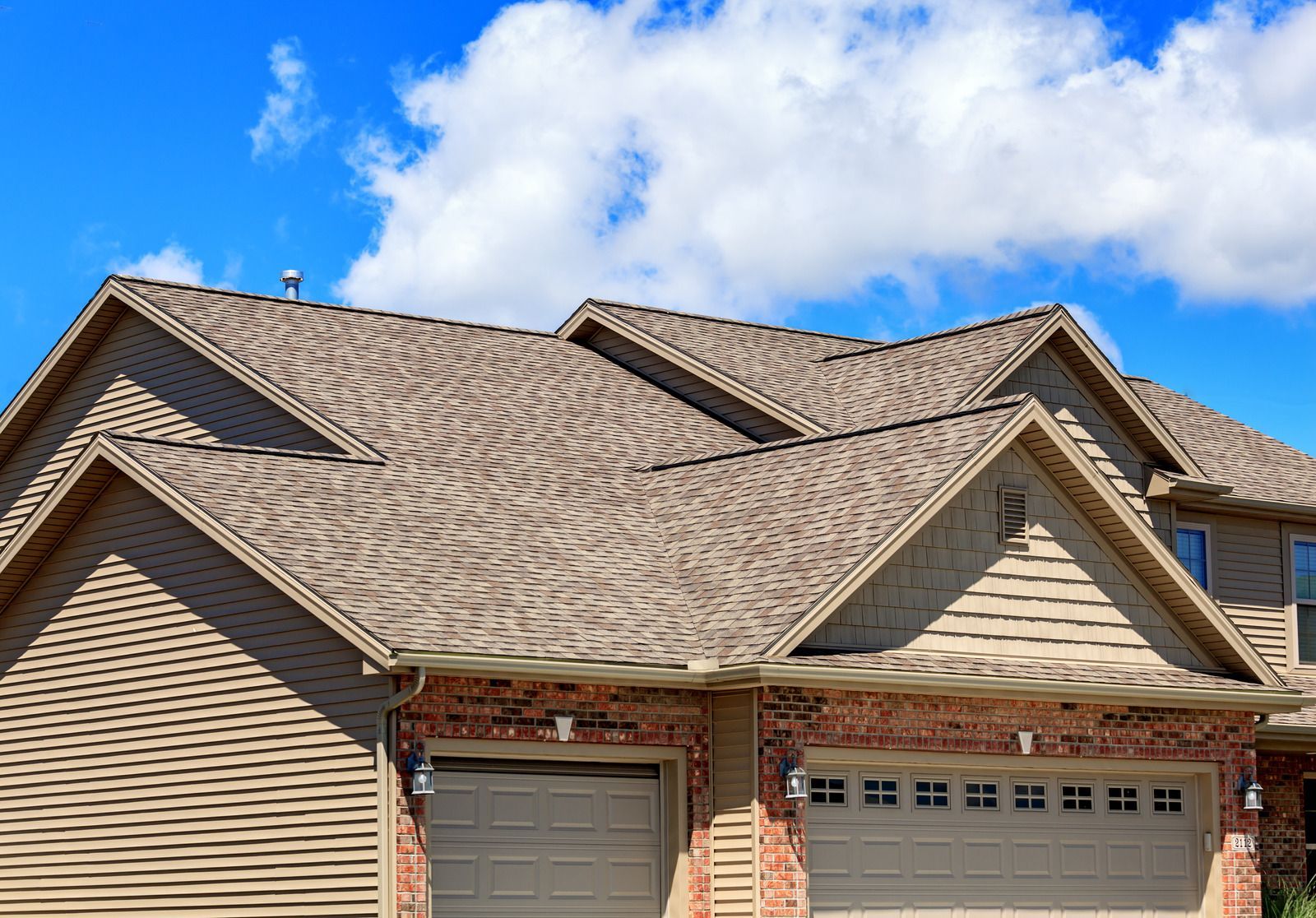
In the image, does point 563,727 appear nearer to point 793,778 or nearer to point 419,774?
point 419,774

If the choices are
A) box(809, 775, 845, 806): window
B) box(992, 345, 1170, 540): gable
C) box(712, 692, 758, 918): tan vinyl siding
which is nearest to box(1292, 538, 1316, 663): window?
box(992, 345, 1170, 540): gable

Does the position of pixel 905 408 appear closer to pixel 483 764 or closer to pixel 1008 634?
pixel 1008 634

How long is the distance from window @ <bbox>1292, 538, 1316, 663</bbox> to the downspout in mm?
14468

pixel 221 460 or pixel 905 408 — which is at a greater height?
pixel 905 408

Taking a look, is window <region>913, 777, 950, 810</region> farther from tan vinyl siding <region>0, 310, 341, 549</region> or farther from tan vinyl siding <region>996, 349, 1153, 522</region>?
tan vinyl siding <region>0, 310, 341, 549</region>

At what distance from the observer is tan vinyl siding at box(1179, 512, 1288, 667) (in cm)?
2509

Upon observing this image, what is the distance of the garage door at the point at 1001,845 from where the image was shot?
1770 cm

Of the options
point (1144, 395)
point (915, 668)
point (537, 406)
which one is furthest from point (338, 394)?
point (1144, 395)

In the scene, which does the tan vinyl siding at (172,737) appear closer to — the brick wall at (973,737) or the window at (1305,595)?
the brick wall at (973,737)

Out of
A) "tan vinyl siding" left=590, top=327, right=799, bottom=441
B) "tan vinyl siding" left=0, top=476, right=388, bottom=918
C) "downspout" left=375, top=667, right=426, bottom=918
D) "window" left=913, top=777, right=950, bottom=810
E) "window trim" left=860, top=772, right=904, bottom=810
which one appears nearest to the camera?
"downspout" left=375, top=667, right=426, bottom=918

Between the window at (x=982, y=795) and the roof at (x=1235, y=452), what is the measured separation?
25.6 ft

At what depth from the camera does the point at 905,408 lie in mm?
23500

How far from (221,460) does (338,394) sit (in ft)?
10.3

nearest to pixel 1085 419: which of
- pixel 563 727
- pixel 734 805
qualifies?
pixel 734 805
